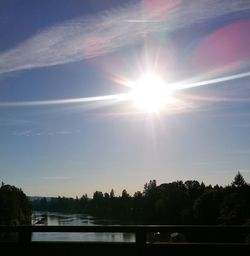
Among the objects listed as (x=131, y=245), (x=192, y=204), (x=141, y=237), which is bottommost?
(x=131, y=245)

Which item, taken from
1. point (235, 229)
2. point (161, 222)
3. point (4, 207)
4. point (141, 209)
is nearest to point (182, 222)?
point (161, 222)

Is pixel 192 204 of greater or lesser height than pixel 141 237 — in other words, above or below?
above

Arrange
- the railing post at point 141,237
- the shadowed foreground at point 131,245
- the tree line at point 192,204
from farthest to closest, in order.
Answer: the tree line at point 192,204 → the railing post at point 141,237 → the shadowed foreground at point 131,245

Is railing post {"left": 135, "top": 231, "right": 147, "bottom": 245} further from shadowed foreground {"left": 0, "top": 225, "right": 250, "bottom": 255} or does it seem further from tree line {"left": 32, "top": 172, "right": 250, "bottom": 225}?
tree line {"left": 32, "top": 172, "right": 250, "bottom": 225}

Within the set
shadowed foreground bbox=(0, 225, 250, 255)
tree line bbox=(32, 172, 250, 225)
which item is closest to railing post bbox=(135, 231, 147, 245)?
shadowed foreground bbox=(0, 225, 250, 255)

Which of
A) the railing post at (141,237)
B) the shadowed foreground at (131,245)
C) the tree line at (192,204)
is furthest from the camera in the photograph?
the tree line at (192,204)

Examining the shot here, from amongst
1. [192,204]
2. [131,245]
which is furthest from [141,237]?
[192,204]

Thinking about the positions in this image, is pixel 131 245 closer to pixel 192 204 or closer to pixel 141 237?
pixel 141 237

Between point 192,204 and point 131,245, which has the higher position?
point 192,204

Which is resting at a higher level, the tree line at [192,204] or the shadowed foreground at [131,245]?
the tree line at [192,204]

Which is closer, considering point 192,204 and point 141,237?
point 141,237

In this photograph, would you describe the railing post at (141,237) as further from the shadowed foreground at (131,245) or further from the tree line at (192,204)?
the tree line at (192,204)

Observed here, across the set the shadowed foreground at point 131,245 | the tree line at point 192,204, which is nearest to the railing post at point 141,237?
the shadowed foreground at point 131,245

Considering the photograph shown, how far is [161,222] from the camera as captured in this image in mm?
131750
